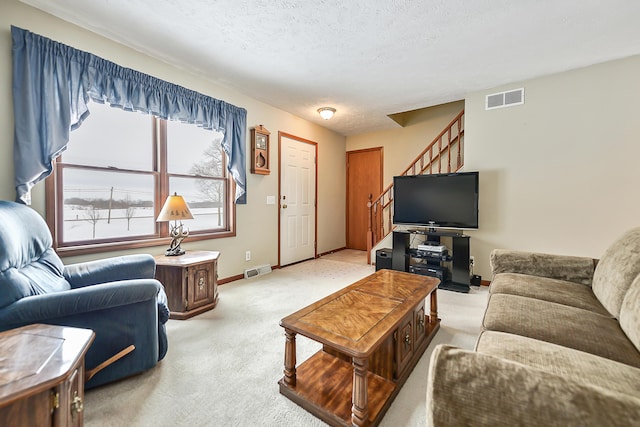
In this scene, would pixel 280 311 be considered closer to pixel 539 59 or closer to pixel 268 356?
pixel 268 356

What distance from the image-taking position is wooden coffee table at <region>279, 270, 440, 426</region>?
123 cm

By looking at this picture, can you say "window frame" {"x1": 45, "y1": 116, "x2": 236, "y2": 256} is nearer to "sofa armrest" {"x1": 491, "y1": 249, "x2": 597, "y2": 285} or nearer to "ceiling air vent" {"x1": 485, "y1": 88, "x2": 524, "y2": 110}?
"sofa armrest" {"x1": 491, "y1": 249, "x2": 597, "y2": 285}

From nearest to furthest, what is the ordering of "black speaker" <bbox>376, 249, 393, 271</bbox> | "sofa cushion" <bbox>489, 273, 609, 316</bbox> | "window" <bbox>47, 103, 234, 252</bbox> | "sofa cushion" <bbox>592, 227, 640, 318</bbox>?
"sofa cushion" <bbox>592, 227, 640, 318</bbox> < "sofa cushion" <bbox>489, 273, 609, 316</bbox> < "window" <bbox>47, 103, 234, 252</bbox> < "black speaker" <bbox>376, 249, 393, 271</bbox>

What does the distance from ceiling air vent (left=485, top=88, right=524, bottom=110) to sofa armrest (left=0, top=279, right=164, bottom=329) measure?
4053 mm

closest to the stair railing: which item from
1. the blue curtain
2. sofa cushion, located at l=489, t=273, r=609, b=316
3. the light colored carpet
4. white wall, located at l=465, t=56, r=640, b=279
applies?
white wall, located at l=465, t=56, r=640, b=279

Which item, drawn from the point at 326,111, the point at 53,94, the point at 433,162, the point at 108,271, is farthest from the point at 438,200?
the point at 53,94

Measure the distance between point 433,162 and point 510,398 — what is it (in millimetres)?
4161

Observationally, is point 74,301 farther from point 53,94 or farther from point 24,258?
point 53,94

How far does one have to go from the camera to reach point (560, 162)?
3008 mm

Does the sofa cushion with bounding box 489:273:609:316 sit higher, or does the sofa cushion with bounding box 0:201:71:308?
the sofa cushion with bounding box 0:201:71:308

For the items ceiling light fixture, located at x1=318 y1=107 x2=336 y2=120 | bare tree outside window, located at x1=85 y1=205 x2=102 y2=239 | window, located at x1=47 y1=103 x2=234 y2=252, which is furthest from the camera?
ceiling light fixture, located at x1=318 y1=107 x2=336 y2=120

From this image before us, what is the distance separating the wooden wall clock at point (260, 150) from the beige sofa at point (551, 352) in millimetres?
2998

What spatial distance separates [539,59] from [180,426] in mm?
4125

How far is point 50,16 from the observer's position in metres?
2.08
